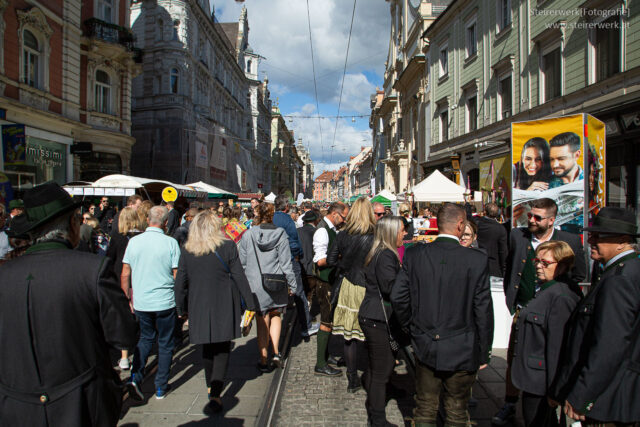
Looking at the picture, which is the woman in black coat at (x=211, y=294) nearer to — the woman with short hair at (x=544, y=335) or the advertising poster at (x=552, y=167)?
the woman with short hair at (x=544, y=335)

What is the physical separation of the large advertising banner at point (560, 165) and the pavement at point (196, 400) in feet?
16.4

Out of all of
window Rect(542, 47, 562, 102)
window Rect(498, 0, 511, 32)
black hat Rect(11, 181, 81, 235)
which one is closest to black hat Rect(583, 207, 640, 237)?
black hat Rect(11, 181, 81, 235)

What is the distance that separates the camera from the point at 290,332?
22.4 ft

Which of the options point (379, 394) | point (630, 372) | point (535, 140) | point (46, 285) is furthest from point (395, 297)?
point (535, 140)

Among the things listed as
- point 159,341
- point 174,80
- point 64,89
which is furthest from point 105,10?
point 159,341

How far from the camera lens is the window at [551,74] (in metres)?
12.8

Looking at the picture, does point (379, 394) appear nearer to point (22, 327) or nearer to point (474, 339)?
point (474, 339)

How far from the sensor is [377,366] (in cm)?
360

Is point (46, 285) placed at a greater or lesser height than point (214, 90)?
lesser

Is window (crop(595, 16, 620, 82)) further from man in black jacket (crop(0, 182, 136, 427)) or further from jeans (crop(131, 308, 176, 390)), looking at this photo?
man in black jacket (crop(0, 182, 136, 427))

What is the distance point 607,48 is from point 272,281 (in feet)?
37.2

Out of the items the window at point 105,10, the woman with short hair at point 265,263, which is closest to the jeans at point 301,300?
the woman with short hair at point 265,263

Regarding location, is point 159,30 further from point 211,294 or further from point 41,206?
point 41,206

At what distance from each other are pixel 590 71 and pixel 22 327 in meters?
13.7
